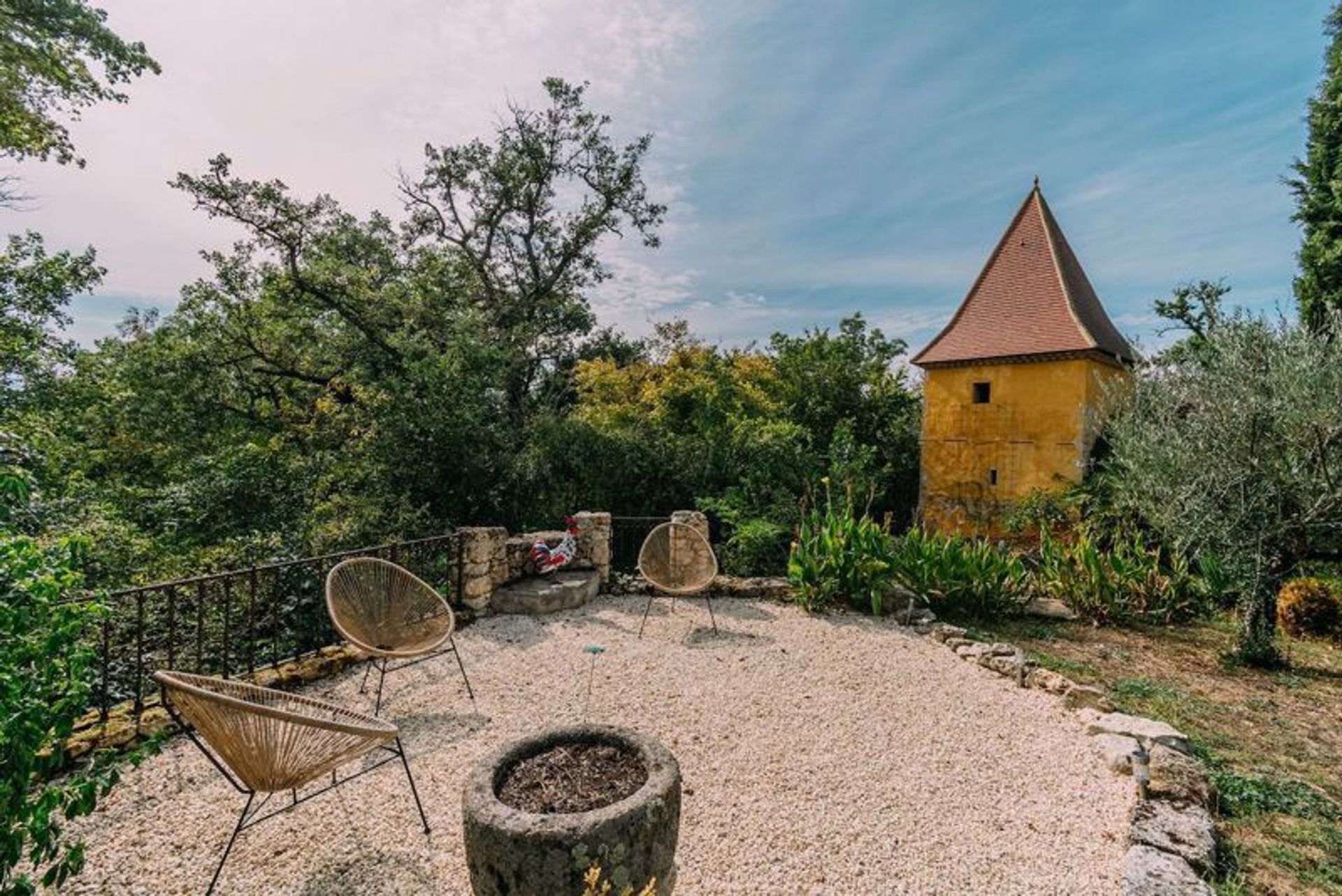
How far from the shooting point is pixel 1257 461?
4941mm

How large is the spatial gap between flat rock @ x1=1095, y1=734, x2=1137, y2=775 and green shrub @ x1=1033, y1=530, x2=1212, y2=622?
334 cm

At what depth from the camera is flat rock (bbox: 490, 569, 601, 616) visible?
5.97 meters

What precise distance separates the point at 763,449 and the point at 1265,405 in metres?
5.34

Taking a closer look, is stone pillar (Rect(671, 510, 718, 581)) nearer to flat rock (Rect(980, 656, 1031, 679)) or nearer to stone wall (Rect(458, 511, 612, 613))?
stone wall (Rect(458, 511, 612, 613))

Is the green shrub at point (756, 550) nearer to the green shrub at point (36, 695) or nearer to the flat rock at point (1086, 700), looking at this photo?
the flat rock at point (1086, 700)

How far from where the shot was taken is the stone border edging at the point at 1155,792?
235 centimetres

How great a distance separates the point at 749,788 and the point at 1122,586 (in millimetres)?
5801

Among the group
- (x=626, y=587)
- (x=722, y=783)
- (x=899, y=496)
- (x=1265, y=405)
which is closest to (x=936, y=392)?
(x=899, y=496)

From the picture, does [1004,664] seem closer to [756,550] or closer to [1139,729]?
[1139,729]

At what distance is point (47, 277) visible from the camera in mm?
7312

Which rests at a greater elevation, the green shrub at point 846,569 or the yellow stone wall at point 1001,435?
the yellow stone wall at point 1001,435

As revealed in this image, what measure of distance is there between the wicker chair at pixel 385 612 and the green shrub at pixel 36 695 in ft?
6.86

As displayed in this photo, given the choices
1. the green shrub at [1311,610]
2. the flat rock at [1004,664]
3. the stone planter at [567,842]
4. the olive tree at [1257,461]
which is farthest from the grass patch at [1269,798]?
the green shrub at [1311,610]

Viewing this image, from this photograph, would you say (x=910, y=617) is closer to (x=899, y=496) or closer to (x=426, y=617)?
(x=426, y=617)
